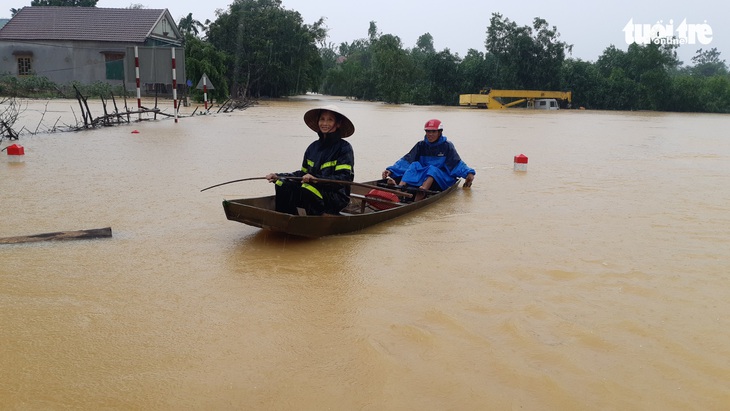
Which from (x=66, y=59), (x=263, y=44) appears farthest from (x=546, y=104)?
(x=66, y=59)

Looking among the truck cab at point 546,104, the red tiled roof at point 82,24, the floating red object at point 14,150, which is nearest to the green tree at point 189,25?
the red tiled roof at point 82,24

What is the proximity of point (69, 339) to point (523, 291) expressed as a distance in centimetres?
288

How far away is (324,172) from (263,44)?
35.5 metres

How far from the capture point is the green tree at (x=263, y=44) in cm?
3925

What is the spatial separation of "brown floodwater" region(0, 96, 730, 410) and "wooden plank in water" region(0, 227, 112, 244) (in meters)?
0.09

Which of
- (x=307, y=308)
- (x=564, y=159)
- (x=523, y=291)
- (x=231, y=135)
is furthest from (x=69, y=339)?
(x=231, y=135)

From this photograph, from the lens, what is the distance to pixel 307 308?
396 cm

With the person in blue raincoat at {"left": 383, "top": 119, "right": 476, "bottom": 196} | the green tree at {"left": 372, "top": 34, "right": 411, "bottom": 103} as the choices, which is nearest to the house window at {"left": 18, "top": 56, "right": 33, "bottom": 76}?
the green tree at {"left": 372, "top": 34, "right": 411, "bottom": 103}

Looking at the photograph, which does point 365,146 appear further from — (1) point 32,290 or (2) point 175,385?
(2) point 175,385

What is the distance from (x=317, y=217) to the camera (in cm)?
525

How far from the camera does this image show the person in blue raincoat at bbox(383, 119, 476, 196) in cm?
750

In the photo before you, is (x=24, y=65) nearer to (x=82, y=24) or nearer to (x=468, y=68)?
(x=82, y=24)

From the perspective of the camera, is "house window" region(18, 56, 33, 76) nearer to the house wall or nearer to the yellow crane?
the house wall

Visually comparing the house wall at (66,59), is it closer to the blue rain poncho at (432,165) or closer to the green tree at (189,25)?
the green tree at (189,25)
